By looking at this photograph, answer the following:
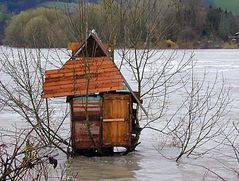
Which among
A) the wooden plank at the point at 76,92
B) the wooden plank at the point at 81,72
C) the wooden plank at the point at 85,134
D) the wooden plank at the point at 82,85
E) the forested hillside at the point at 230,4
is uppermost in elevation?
the forested hillside at the point at 230,4

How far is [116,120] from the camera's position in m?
13.4

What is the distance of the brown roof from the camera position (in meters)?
13.1

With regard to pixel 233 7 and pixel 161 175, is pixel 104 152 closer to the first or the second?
pixel 161 175

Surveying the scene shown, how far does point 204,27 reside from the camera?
106938 mm

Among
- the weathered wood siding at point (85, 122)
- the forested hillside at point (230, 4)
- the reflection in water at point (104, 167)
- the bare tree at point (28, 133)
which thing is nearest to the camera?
the bare tree at point (28, 133)

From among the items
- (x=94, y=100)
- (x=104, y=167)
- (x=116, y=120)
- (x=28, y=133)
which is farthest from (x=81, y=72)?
(x=28, y=133)

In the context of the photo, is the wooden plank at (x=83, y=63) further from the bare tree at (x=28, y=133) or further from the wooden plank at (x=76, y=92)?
the bare tree at (x=28, y=133)

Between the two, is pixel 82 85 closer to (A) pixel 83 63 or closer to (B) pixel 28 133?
(A) pixel 83 63

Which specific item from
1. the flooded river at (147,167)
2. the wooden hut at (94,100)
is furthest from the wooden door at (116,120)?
the flooded river at (147,167)

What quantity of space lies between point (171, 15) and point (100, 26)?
17.1ft

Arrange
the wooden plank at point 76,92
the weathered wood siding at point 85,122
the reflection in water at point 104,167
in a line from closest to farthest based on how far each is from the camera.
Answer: the reflection in water at point 104,167
the wooden plank at point 76,92
the weathered wood siding at point 85,122

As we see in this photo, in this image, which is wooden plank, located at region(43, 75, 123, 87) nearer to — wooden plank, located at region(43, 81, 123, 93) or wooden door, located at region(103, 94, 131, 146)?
wooden plank, located at region(43, 81, 123, 93)

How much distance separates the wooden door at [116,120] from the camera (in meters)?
13.3

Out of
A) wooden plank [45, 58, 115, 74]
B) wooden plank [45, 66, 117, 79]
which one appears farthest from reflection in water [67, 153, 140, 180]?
wooden plank [45, 58, 115, 74]
